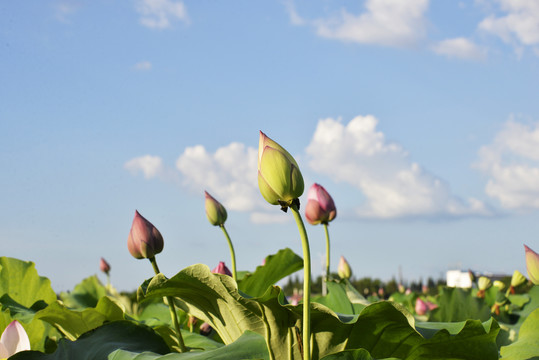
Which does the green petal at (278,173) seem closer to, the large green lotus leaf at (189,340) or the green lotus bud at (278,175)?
the green lotus bud at (278,175)

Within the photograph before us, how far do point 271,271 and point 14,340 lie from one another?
2.95 feet

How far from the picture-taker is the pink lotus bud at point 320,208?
221 cm

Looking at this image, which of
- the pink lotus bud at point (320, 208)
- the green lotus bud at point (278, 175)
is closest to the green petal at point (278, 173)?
the green lotus bud at point (278, 175)

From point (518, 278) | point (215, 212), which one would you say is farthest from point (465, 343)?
point (518, 278)

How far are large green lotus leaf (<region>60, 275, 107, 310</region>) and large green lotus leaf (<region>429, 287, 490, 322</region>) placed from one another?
1509 mm

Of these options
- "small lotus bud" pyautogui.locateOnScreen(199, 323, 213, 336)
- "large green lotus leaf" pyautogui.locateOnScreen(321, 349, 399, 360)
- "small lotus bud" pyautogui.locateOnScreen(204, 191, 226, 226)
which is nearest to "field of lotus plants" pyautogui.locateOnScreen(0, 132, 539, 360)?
"large green lotus leaf" pyautogui.locateOnScreen(321, 349, 399, 360)

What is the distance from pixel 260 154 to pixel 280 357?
0.39m

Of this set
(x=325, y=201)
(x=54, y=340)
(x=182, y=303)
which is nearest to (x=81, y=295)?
(x=54, y=340)

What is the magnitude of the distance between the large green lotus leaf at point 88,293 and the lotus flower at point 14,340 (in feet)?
5.00

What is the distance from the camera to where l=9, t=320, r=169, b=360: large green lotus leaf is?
3.77ft

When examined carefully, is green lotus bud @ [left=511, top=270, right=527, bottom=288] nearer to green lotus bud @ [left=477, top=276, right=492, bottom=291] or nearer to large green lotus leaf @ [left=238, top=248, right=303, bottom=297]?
green lotus bud @ [left=477, top=276, right=492, bottom=291]

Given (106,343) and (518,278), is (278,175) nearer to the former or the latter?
(106,343)

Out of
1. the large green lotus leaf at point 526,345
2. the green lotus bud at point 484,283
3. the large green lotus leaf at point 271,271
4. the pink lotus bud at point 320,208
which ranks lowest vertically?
the large green lotus leaf at point 526,345

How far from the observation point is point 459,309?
208 centimetres
